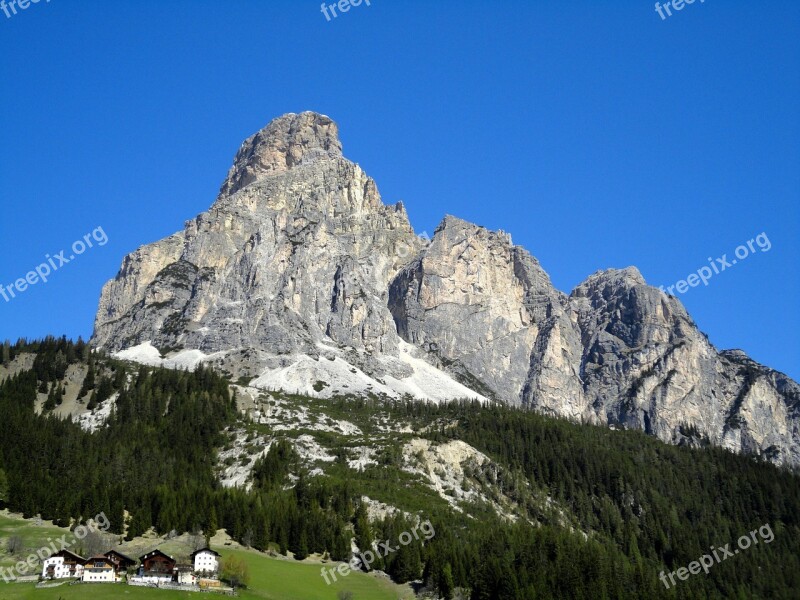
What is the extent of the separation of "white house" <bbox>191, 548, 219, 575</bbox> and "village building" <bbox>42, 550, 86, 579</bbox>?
15254 millimetres

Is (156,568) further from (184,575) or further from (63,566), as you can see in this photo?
(63,566)

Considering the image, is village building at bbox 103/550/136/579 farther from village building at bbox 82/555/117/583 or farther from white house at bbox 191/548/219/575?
white house at bbox 191/548/219/575

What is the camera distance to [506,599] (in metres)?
137

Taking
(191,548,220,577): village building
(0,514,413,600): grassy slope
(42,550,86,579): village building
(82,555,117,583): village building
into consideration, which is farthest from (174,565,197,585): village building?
(42,550,86,579): village building

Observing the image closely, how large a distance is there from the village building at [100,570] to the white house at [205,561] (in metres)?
11.1

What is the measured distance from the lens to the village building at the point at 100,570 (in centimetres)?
12344

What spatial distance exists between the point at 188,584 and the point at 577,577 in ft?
207

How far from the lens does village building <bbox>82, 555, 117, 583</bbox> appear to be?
123 metres

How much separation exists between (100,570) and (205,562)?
14.3m

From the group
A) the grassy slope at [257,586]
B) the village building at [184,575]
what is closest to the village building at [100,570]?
the grassy slope at [257,586]

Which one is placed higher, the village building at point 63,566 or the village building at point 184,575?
the village building at point 63,566

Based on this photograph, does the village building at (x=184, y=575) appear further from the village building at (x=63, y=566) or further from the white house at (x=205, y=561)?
the village building at (x=63, y=566)

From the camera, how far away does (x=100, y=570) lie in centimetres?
12550

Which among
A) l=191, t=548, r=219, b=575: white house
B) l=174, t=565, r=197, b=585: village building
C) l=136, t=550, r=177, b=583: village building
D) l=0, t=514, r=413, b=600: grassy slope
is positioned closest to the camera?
l=0, t=514, r=413, b=600: grassy slope
